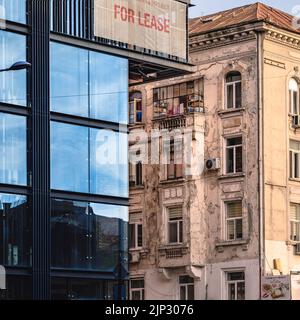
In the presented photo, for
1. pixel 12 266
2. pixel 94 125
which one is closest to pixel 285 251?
pixel 94 125

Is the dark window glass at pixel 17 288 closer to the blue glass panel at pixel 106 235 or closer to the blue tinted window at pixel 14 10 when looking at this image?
the blue glass panel at pixel 106 235

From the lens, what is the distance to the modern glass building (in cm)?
2919

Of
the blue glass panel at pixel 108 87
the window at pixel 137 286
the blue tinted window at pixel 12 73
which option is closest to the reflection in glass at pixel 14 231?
the blue tinted window at pixel 12 73

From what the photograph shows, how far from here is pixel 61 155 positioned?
30547mm

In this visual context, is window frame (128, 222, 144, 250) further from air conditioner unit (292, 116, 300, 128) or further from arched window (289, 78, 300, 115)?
arched window (289, 78, 300, 115)

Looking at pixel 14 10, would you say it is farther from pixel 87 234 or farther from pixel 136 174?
pixel 136 174

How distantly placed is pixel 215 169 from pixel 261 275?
4537 millimetres

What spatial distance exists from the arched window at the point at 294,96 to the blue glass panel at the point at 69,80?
14.0 m

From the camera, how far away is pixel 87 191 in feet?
102

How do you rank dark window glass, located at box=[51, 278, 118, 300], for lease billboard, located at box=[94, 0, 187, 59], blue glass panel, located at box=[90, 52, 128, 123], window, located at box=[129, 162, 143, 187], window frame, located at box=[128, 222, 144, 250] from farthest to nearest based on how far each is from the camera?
window, located at box=[129, 162, 143, 187], window frame, located at box=[128, 222, 144, 250], for lease billboard, located at box=[94, 0, 187, 59], blue glass panel, located at box=[90, 52, 128, 123], dark window glass, located at box=[51, 278, 118, 300]

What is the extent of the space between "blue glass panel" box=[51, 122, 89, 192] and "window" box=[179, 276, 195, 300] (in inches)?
543

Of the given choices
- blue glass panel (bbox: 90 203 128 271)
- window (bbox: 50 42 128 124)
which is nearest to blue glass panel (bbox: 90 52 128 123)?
window (bbox: 50 42 128 124)

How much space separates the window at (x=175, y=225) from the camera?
44.4 meters

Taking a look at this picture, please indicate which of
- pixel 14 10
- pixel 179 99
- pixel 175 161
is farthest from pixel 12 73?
pixel 175 161
